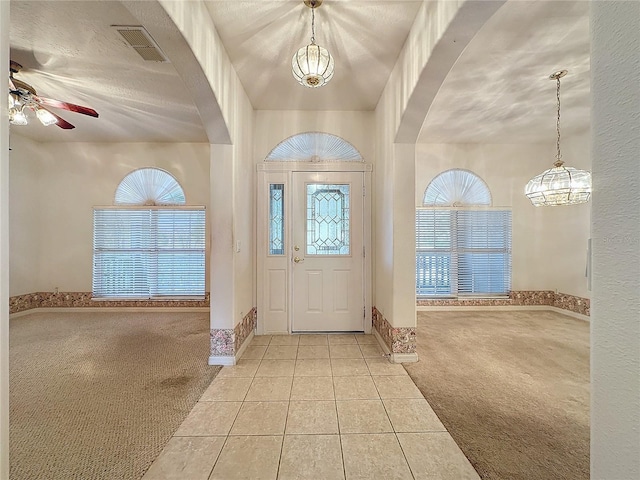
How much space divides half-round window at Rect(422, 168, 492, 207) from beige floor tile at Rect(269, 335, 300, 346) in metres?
3.04

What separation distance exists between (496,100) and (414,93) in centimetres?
183

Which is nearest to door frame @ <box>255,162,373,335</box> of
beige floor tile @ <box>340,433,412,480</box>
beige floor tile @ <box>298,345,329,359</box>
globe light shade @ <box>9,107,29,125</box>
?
beige floor tile @ <box>298,345,329,359</box>

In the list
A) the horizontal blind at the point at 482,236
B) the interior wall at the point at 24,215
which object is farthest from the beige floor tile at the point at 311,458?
the interior wall at the point at 24,215

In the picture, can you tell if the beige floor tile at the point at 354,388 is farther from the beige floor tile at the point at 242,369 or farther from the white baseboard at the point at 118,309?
the white baseboard at the point at 118,309

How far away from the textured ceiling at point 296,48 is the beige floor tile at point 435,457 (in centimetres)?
284

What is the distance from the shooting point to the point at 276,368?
9.37 ft

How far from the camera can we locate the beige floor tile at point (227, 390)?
233cm

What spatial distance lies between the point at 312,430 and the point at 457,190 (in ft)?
14.4

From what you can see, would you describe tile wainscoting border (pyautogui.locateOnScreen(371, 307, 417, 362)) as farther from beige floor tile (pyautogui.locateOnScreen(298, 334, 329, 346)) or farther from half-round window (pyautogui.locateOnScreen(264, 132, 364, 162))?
half-round window (pyautogui.locateOnScreen(264, 132, 364, 162))

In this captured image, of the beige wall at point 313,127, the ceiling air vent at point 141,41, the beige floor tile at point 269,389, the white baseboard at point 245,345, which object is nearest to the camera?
the ceiling air vent at point 141,41

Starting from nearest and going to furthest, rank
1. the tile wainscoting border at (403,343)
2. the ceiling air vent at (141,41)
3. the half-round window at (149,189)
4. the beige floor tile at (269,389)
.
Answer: the ceiling air vent at (141,41) < the beige floor tile at (269,389) < the tile wainscoting border at (403,343) < the half-round window at (149,189)

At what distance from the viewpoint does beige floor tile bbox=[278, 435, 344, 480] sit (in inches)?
62.9

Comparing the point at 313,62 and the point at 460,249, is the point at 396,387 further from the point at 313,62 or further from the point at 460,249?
the point at 460,249

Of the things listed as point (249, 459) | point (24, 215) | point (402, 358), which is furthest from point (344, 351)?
point (24, 215)
